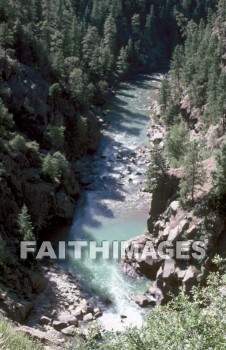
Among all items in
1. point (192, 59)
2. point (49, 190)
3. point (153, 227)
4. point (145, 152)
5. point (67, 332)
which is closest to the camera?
point (67, 332)

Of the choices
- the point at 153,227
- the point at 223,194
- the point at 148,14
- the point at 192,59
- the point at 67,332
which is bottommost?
the point at 67,332

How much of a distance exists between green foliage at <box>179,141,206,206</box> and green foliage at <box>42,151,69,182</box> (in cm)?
2053

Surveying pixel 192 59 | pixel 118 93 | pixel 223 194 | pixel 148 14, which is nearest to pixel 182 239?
pixel 223 194

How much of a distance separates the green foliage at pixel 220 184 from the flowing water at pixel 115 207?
40.0 ft

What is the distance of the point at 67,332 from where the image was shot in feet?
134

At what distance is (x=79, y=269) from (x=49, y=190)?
43.0 ft

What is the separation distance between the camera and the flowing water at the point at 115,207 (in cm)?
4703

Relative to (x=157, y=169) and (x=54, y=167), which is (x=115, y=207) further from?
(x=157, y=169)

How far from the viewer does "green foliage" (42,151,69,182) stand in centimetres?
6006

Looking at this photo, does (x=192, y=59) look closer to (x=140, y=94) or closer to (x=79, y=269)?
(x=140, y=94)

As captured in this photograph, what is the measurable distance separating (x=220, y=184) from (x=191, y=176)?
152 inches

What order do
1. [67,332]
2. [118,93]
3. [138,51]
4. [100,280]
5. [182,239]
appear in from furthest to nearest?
[138,51] < [118,93] < [100,280] < [182,239] < [67,332]

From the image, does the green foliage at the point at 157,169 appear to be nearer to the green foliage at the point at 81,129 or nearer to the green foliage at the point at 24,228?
the green foliage at the point at 24,228

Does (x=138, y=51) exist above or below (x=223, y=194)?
above
